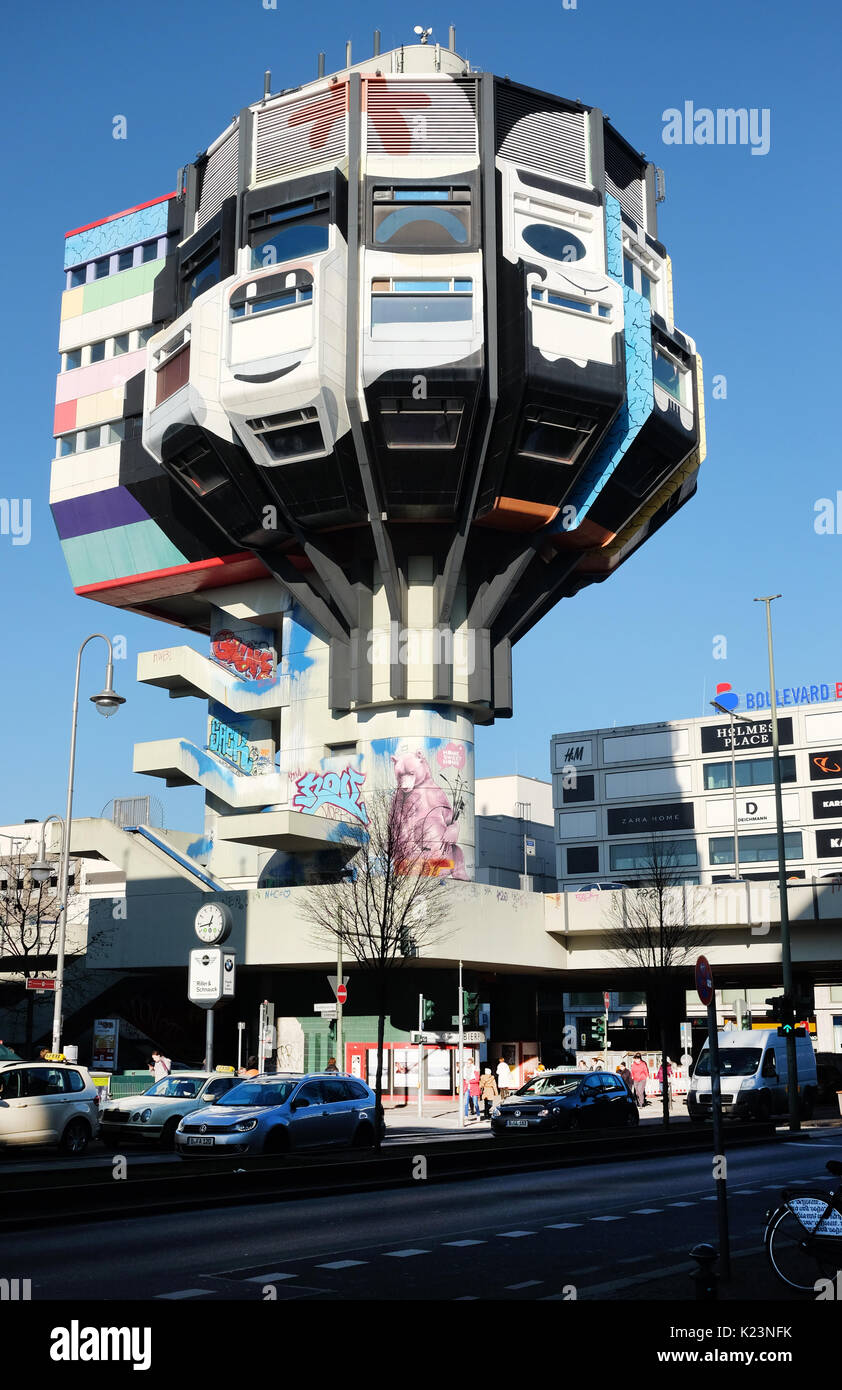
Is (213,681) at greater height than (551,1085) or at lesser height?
greater

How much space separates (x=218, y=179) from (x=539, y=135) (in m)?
14.5

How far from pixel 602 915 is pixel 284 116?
37.0 m

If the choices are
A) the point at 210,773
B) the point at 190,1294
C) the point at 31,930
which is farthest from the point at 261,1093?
the point at 31,930

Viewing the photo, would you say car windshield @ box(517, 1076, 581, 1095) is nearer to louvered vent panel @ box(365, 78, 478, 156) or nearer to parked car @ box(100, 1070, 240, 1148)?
parked car @ box(100, 1070, 240, 1148)

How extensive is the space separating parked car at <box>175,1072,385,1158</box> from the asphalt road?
414cm

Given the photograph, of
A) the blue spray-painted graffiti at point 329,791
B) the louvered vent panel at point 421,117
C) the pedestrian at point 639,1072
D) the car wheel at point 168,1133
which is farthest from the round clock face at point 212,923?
the louvered vent panel at point 421,117

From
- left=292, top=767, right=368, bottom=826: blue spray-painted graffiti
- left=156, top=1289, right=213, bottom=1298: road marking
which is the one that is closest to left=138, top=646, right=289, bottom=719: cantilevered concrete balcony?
left=292, top=767, right=368, bottom=826: blue spray-painted graffiti

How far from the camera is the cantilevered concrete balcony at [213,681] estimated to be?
62.4 m

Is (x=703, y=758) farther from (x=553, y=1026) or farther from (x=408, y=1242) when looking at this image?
(x=408, y=1242)

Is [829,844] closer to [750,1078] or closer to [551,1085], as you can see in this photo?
[750,1078]

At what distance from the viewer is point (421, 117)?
180 ft

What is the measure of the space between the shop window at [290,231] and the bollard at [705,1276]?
50087 millimetres

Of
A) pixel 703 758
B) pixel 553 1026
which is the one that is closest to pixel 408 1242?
pixel 553 1026

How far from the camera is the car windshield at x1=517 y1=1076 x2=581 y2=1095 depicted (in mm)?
32812
